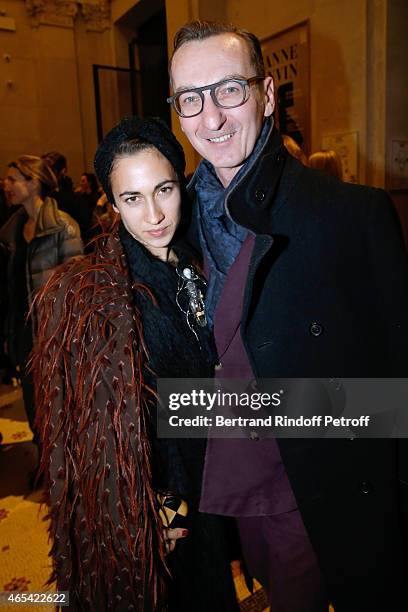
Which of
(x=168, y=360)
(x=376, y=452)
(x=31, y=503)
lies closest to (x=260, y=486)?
(x=376, y=452)

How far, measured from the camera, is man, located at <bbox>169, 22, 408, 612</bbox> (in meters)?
1.18

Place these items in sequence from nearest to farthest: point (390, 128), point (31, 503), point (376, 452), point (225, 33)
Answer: point (225, 33) < point (376, 452) < point (31, 503) < point (390, 128)

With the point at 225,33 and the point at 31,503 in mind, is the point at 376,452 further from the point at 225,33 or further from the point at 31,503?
the point at 31,503

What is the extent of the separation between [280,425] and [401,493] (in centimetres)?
44

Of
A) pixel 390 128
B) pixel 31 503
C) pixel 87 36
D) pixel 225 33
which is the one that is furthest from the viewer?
pixel 87 36

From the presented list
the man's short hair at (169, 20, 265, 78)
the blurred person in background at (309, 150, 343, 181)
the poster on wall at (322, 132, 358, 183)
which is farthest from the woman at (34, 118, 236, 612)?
the poster on wall at (322, 132, 358, 183)

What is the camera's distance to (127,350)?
124 cm

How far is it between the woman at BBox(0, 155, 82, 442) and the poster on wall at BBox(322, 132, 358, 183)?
8.05 feet

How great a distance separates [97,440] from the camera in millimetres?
1264

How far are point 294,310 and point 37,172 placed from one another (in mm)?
2419

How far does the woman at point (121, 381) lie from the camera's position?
49.3 inches

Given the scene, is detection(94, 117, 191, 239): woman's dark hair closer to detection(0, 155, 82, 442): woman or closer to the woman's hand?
the woman's hand

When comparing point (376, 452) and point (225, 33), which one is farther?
point (376, 452)

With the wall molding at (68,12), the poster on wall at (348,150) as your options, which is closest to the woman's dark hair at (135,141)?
the poster on wall at (348,150)
